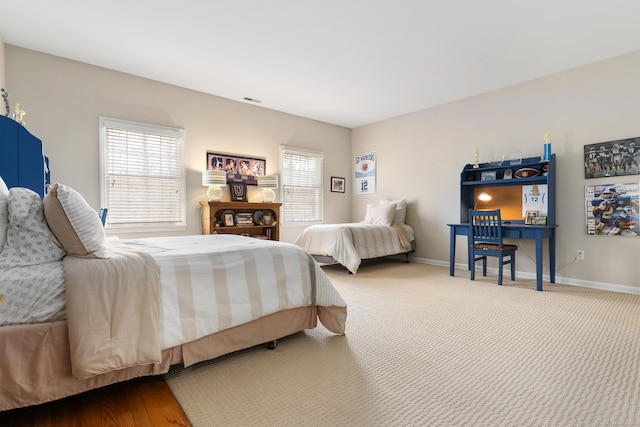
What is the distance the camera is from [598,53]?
3.50 metres

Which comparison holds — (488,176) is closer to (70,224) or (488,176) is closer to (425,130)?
(425,130)

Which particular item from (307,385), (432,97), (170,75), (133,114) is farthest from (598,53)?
(133,114)

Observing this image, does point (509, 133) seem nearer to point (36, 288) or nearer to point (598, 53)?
point (598, 53)

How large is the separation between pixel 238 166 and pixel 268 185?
55cm

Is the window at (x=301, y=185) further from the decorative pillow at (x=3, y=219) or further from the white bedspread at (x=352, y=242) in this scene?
the decorative pillow at (x=3, y=219)

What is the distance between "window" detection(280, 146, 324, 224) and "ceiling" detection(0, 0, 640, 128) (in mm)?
1463

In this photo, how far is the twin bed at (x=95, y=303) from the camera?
4.35ft

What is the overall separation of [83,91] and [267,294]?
3536 millimetres

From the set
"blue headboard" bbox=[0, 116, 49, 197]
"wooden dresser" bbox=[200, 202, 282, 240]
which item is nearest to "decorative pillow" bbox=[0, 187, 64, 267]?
"blue headboard" bbox=[0, 116, 49, 197]

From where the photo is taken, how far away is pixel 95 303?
1.39 meters

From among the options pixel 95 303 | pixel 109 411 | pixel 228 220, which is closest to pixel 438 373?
pixel 109 411

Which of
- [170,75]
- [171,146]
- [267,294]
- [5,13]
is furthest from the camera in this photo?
[171,146]

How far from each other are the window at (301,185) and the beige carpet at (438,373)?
3113 millimetres

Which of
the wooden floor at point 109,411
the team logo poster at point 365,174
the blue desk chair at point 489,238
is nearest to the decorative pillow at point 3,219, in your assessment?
the wooden floor at point 109,411
